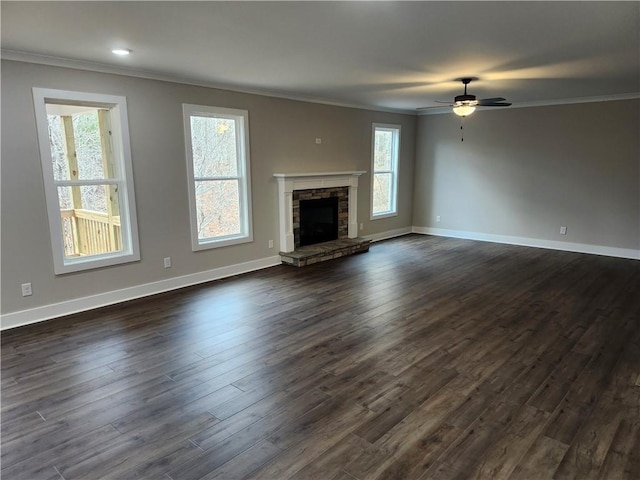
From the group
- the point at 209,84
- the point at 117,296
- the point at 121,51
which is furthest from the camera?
the point at 209,84

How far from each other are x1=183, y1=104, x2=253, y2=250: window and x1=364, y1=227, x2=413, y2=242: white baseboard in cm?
299

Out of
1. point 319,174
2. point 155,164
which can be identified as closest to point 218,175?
point 155,164

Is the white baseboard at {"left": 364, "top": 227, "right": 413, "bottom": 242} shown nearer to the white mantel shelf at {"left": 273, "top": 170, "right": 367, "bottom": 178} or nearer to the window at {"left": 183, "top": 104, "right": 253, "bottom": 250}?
the white mantel shelf at {"left": 273, "top": 170, "right": 367, "bottom": 178}

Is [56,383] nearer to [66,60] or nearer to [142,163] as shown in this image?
[142,163]

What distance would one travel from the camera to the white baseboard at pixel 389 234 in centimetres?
801

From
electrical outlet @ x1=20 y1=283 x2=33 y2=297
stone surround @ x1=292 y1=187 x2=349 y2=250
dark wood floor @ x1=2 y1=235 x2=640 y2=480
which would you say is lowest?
dark wood floor @ x1=2 y1=235 x2=640 y2=480

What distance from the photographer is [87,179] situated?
4.32 meters

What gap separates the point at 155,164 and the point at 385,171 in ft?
15.5

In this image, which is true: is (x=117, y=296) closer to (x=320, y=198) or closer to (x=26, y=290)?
(x=26, y=290)

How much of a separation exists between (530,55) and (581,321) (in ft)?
8.46

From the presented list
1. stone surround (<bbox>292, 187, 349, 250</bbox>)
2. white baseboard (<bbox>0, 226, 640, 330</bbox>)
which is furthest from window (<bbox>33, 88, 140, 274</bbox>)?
stone surround (<bbox>292, 187, 349, 250</bbox>)

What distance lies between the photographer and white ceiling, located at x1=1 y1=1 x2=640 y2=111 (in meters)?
2.58

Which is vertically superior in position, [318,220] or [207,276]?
[318,220]

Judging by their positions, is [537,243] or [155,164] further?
[537,243]
